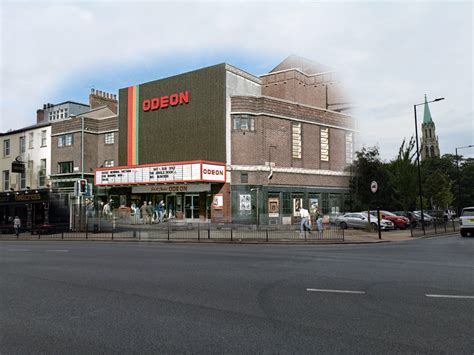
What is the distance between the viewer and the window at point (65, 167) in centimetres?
4222

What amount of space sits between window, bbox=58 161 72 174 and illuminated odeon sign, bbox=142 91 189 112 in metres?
11.3

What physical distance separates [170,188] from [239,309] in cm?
2791

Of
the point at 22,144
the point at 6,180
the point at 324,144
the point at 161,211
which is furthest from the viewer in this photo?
the point at 6,180

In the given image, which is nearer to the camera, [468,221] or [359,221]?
[468,221]

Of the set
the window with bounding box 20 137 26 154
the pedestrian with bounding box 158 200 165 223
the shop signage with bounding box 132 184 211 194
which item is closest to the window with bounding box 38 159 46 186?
the window with bounding box 20 137 26 154

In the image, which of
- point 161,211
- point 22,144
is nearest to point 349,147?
point 161,211

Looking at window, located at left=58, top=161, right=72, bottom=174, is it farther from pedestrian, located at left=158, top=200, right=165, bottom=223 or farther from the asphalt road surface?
the asphalt road surface

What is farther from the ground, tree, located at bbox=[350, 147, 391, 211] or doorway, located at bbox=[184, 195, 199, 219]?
tree, located at bbox=[350, 147, 391, 211]

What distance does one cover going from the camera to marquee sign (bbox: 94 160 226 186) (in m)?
31.0

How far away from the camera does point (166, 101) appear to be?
36375 millimetres

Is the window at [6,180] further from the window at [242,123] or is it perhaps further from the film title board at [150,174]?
the window at [242,123]

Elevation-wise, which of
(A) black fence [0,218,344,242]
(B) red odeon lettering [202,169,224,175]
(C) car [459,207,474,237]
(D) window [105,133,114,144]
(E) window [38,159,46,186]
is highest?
(D) window [105,133,114,144]

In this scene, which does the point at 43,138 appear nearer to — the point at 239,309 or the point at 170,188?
the point at 170,188

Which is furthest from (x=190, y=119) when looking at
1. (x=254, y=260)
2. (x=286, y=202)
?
(x=254, y=260)
